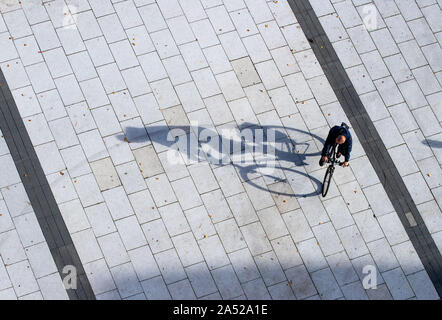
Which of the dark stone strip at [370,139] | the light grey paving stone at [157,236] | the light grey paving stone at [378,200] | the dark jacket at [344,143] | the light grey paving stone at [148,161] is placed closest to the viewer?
the dark jacket at [344,143]

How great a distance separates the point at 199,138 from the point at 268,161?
5.78ft

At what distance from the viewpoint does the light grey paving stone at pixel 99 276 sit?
11516mm

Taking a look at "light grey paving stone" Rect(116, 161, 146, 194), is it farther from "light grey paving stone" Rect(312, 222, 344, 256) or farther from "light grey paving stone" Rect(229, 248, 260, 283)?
"light grey paving stone" Rect(312, 222, 344, 256)

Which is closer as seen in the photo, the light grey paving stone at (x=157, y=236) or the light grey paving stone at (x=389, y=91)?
the light grey paving stone at (x=157, y=236)

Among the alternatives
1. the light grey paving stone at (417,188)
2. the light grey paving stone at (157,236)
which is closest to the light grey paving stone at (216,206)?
the light grey paving stone at (157,236)

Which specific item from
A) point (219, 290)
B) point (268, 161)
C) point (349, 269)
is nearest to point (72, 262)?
point (219, 290)

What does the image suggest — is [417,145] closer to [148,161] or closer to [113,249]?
[148,161]

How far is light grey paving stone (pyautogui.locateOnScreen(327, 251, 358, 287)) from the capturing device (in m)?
11.9

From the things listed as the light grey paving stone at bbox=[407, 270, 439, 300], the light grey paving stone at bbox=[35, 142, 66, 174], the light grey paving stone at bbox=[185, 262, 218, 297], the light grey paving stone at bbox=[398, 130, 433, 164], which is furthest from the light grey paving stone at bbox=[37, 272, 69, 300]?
the light grey paving stone at bbox=[398, 130, 433, 164]

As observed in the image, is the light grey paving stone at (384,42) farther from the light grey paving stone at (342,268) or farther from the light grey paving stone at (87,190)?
the light grey paving stone at (87,190)

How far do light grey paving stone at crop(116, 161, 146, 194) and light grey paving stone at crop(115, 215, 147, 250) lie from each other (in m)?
0.70

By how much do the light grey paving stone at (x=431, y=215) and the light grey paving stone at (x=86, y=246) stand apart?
24.9 ft

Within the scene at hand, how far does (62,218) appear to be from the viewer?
11.9 meters
